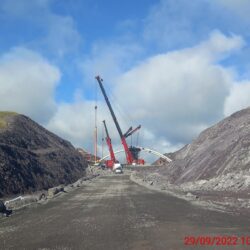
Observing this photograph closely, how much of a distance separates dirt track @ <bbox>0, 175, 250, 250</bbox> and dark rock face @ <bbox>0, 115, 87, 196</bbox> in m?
28.3

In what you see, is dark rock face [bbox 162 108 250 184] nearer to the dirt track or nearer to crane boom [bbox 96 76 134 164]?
the dirt track

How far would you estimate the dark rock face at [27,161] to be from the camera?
184 feet

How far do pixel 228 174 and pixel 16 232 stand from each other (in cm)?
2570

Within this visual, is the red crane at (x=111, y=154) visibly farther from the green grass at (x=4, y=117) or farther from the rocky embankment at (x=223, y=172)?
the rocky embankment at (x=223, y=172)

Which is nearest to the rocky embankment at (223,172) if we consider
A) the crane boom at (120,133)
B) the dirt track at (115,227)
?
the dirt track at (115,227)

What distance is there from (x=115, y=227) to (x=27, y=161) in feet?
165

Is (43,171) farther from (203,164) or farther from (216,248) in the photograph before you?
(216,248)

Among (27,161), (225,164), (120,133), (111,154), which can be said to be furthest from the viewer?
(111,154)

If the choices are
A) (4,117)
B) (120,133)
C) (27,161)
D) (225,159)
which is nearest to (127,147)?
(120,133)

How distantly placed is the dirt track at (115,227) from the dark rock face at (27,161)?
28.3 metres

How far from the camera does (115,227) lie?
60.6ft

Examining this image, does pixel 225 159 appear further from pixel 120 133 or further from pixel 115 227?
pixel 120 133

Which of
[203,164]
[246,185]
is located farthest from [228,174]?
[203,164]

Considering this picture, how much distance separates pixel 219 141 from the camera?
54.7 meters
